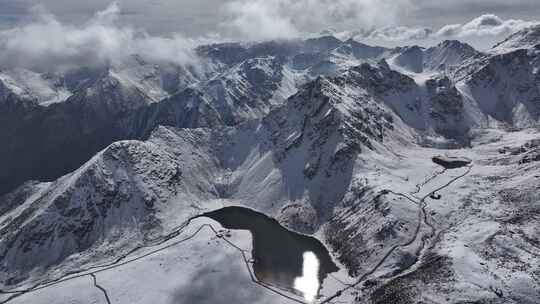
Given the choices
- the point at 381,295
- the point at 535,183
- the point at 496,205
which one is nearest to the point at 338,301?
the point at 381,295

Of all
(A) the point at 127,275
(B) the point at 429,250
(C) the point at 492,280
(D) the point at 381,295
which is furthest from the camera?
(A) the point at 127,275

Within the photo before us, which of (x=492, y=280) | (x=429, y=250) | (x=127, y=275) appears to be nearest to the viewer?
(x=492, y=280)

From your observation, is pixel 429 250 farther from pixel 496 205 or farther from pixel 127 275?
pixel 127 275

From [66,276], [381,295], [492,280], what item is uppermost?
[492,280]

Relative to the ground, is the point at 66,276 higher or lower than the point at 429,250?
lower

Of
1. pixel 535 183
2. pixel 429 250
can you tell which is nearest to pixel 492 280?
pixel 429 250

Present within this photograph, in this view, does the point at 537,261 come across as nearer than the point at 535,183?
Yes

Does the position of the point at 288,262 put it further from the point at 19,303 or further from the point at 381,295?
the point at 19,303

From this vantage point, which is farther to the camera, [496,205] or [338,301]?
[496,205]

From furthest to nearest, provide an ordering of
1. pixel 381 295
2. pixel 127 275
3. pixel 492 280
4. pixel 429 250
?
pixel 127 275
pixel 429 250
pixel 381 295
pixel 492 280
